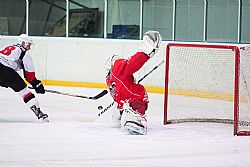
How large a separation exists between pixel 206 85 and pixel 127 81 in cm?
179

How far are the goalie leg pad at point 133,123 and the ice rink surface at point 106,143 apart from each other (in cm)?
6

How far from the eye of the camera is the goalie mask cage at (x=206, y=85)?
4611 mm

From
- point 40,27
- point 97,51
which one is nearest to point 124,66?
point 97,51

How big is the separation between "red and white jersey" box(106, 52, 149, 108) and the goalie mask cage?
0.58 meters

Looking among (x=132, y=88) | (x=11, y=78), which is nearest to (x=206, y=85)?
(x=132, y=88)

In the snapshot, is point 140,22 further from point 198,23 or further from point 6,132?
point 6,132

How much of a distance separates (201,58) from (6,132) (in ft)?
8.49

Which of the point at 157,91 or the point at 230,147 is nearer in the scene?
the point at 230,147

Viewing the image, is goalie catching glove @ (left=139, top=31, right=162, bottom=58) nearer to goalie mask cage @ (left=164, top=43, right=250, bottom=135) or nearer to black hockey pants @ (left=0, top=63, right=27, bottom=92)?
goalie mask cage @ (left=164, top=43, right=250, bottom=135)

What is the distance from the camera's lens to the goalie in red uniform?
405 centimetres

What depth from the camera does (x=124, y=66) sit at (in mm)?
4234

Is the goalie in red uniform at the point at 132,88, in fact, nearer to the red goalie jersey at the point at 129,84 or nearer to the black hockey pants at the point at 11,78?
the red goalie jersey at the point at 129,84

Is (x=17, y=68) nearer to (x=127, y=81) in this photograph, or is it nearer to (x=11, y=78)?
(x=11, y=78)

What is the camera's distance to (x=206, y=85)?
Answer: 5.85 m
